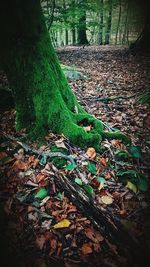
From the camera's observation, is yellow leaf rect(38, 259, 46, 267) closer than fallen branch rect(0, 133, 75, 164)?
Yes

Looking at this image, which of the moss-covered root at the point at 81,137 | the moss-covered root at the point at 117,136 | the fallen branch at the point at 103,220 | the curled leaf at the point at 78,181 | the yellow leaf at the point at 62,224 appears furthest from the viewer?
the moss-covered root at the point at 117,136

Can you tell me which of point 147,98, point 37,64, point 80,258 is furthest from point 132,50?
point 80,258

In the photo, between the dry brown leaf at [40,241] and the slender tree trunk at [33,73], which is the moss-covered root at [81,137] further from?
the dry brown leaf at [40,241]

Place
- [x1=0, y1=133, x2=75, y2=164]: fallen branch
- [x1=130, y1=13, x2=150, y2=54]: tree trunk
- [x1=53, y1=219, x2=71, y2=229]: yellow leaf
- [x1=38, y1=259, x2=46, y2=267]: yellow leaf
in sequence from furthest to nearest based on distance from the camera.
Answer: [x1=130, y1=13, x2=150, y2=54]: tree trunk < [x1=0, y1=133, x2=75, y2=164]: fallen branch < [x1=53, y1=219, x2=71, y2=229]: yellow leaf < [x1=38, y1=259, x2=46, y2=267]: yellow leaf

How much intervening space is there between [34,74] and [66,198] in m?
1.99

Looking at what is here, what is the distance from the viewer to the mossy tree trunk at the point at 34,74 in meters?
3.01

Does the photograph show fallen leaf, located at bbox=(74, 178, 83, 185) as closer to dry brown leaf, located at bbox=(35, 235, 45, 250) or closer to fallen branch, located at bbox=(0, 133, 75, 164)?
fallen branch, located at bbox=(0, 133, 75, 164)

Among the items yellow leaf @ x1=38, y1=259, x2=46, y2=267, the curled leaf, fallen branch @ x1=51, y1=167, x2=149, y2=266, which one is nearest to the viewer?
yellow leaf @ x1=38, y1=259, x2=46, y2=267

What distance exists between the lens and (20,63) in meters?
3.19

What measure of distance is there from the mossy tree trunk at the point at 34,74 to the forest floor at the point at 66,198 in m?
0.22

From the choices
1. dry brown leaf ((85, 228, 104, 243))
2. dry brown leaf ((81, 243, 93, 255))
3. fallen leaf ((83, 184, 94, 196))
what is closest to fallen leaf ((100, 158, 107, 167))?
fallen leaf ((83, 184, 94, 196))

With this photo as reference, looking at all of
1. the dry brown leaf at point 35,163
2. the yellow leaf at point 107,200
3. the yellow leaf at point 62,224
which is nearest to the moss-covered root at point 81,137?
the dry brown leaf at point 35,163

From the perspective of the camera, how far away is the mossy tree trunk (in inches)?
118

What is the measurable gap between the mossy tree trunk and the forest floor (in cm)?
22
